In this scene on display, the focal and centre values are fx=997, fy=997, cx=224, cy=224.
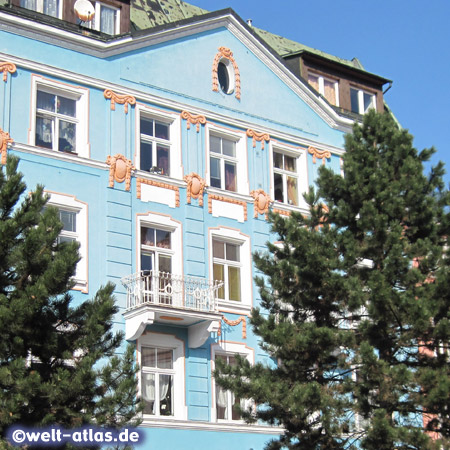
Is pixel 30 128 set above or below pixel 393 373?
above

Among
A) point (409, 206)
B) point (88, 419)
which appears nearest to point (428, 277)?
point (409, 206)

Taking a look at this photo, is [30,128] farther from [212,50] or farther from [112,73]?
[212,50]

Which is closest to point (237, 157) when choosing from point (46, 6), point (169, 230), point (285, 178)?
point (285, 178)

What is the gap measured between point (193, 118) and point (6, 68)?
5511 mm

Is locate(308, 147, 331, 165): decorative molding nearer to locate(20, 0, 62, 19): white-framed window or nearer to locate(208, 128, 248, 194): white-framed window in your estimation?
locate(208, 128, 248, 194): white-framed window

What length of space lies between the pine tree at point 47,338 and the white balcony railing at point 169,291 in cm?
663

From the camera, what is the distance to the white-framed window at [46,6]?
84.4 feet

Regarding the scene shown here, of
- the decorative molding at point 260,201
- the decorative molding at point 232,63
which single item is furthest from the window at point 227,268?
the decorative molding at point 232,63

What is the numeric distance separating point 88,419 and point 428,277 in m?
7.56

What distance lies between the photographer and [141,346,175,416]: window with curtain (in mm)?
24453

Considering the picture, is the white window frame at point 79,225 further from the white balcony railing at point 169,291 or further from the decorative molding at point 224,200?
the decorative molding at point 224,200

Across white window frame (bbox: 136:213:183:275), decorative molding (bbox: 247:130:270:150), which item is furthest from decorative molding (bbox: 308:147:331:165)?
white window frame (bbox: 136:213:183:275)

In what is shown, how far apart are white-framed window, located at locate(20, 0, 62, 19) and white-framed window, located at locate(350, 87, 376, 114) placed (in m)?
10.8

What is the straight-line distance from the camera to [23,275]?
16734 mm
